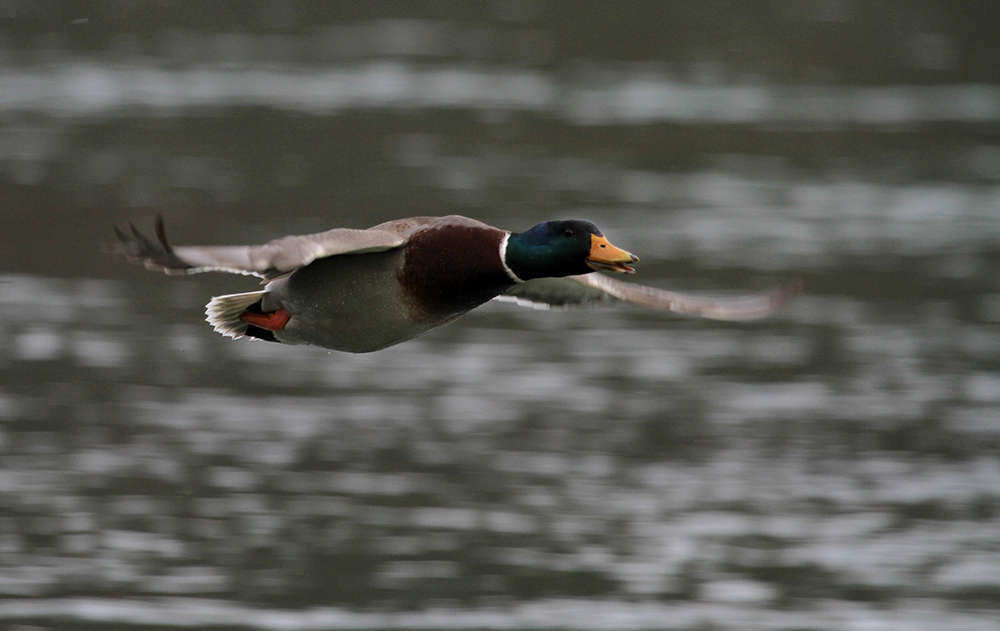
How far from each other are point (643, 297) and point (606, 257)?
1308 millimetres

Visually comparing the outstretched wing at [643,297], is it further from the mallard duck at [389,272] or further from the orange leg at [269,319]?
the orange leg at [269,319]

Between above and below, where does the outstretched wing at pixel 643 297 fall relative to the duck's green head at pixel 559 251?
below

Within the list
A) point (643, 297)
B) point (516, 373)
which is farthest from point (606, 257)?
point (516, 373)

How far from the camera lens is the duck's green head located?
6879 mm

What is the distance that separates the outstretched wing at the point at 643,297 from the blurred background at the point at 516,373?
257 centimetres

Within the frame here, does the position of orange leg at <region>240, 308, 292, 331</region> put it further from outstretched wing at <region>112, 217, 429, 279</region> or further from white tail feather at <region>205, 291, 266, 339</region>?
outstretched wing at <region>112, 217, 429, 279</region>

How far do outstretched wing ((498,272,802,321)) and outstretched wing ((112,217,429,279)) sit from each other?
170cm

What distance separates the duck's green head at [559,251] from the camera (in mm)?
6879

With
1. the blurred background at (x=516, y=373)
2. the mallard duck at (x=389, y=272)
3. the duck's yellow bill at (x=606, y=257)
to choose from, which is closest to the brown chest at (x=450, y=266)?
the mallard duck at (x=389, y=272)

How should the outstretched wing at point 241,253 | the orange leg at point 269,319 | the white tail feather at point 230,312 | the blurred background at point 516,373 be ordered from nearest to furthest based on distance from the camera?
the outstretched wing at point 241,253, the orange leg at point 269,319, the white tail feather at point 230,312, the blurred background at point 516,373

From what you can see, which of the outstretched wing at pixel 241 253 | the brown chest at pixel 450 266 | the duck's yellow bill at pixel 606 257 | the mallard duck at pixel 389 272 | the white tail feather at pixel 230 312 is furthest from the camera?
the white tail feather at pixel 230 312

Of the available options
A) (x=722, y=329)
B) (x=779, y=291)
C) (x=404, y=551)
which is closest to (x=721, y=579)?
(x=404, y=551)

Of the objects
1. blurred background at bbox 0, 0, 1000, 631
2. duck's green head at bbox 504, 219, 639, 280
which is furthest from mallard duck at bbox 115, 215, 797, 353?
blurred background at bbox 0, 0, 1000, 631

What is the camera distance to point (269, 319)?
7.71m
